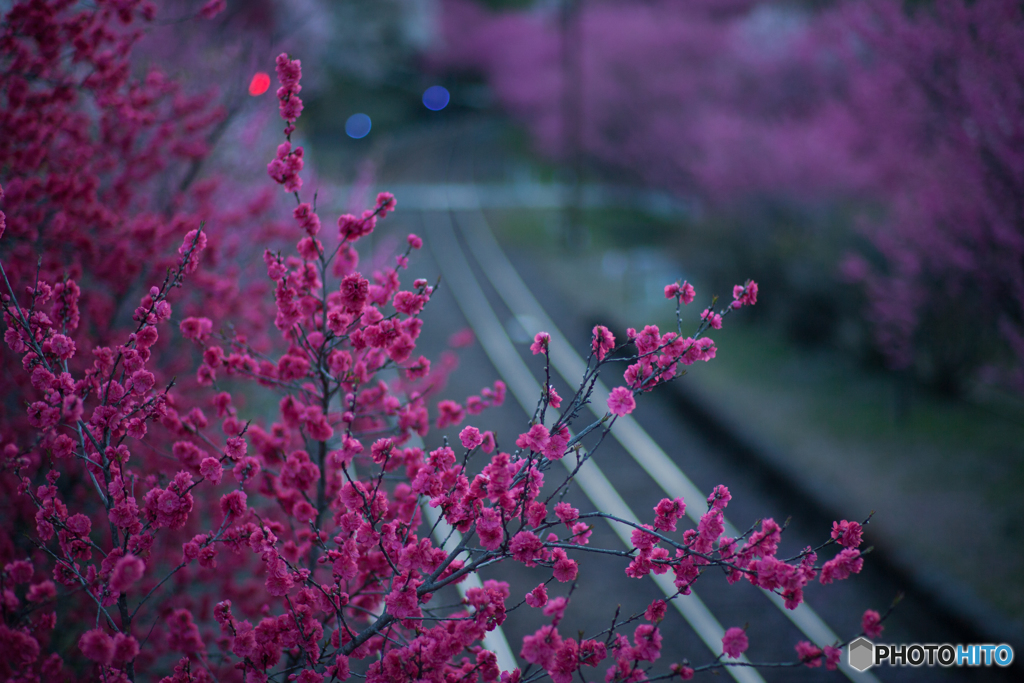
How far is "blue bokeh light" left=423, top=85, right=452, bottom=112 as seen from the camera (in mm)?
41625

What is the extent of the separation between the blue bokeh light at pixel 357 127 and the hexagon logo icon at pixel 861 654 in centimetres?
3442

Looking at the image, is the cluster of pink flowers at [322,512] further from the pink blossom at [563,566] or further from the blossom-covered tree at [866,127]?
the blossom-covered tree at [866,127]

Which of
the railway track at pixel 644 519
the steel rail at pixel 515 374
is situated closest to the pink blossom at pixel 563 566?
the railway track at pixel 644 519

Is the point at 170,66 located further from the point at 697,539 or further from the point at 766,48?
the point at 766,48

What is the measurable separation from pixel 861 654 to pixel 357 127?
35.1 m

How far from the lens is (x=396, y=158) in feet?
97.5

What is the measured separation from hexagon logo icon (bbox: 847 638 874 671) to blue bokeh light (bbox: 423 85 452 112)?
40.4 meters

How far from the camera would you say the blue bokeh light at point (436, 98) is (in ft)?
137

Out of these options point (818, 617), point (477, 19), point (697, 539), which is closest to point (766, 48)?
point (818, 617)

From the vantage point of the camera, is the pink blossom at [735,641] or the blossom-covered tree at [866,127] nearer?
the pink blossom at [735,641]

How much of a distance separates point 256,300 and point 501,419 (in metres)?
4.30

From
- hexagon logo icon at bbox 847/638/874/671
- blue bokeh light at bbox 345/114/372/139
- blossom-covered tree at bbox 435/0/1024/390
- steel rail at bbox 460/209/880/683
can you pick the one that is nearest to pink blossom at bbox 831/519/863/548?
steel rail at bbox 460/209/880/683

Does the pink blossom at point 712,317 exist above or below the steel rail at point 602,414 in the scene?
below

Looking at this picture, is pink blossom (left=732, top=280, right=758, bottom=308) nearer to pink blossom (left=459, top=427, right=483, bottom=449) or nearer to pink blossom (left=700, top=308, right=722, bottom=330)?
pink blossom (left=700, top=308, right=722, bottom=330)
